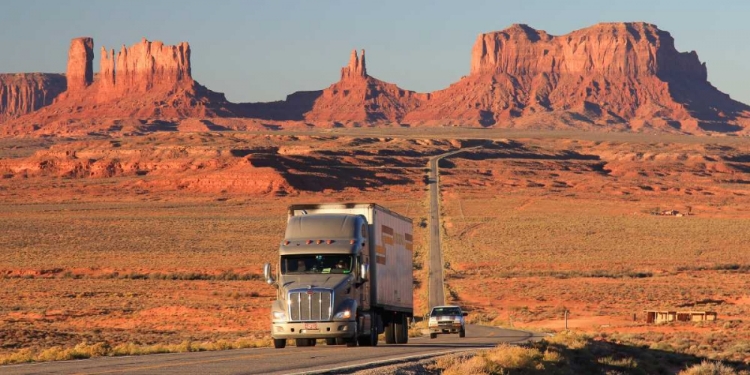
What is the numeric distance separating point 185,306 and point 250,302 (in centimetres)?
388

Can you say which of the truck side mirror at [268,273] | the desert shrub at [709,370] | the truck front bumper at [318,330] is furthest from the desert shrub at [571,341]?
the truck side mirror at [268,273]

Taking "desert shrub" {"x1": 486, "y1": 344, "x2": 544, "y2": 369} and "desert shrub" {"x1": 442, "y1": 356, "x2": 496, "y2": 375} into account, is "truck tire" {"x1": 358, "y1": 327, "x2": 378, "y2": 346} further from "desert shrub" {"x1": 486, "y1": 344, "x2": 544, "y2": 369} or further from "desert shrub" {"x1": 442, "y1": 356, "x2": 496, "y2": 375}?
"desert shrub" {"x1": 442, "y1": 356, "x2": 496, "y2": 375}

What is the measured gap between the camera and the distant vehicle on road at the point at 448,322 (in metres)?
39.2

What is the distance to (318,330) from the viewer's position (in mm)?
27047

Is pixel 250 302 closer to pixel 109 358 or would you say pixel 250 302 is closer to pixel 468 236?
pixel 109 358

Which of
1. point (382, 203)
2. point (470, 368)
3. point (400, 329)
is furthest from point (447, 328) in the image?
point (382, 203)

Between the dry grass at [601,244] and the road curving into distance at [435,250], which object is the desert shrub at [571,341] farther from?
the road curving into distance at [435,250]

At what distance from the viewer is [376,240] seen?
96.6 feet

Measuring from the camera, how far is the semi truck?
27094mm

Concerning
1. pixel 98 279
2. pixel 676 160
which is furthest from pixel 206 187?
pixel 676 160

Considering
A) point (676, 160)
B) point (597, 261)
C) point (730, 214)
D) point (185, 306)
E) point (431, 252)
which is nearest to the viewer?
point (185, 306)

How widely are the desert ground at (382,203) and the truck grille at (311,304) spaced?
230 inches

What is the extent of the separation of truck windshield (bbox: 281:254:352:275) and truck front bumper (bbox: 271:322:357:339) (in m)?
1.30

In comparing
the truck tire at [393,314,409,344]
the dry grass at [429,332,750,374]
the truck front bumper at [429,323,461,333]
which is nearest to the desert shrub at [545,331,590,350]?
the dry grass at [429,332,750,374]
